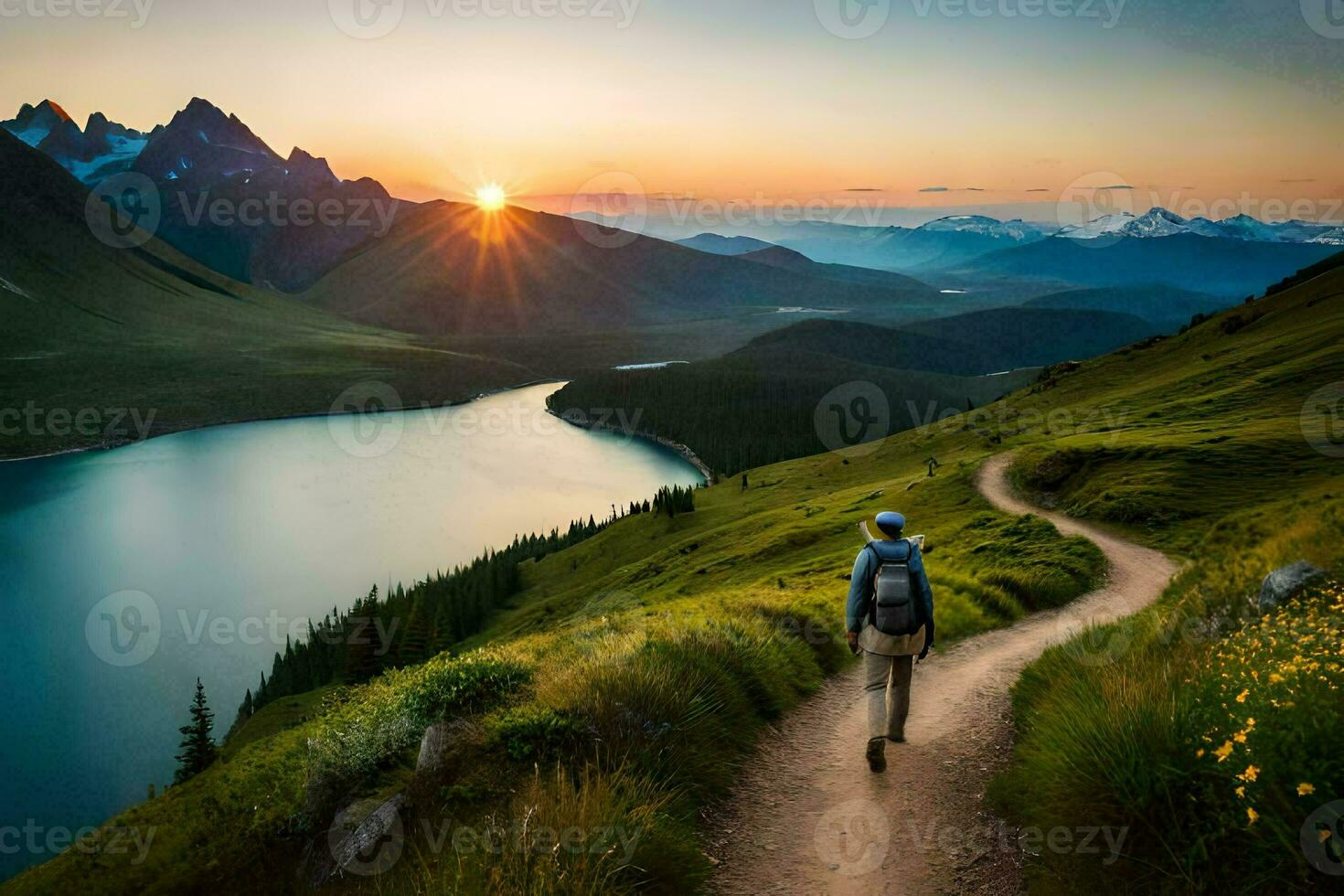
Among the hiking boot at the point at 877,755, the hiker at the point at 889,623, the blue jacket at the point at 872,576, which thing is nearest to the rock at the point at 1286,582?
the blue jacket at the point at 872,576

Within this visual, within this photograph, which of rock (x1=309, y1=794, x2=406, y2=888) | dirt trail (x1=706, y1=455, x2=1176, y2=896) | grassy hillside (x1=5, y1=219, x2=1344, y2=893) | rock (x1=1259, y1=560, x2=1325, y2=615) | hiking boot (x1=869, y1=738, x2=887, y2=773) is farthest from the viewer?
hiking boot (x1=869, y1=738, x2=887, y2=773)

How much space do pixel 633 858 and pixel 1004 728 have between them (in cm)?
668

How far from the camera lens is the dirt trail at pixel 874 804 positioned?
25.1 feet

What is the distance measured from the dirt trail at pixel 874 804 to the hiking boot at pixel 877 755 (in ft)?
0.40

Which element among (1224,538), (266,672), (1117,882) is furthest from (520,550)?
(1117,882)

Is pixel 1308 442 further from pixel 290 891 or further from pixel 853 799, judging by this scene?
pixel 290 891

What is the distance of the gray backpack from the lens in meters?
9.91

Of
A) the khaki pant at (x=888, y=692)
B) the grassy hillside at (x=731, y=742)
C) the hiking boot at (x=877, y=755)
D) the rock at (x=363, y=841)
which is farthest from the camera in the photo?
the khaki pant at (x=888, y=692)

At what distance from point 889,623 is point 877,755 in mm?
1866

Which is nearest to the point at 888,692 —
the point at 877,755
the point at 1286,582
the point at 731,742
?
the point at 877,755

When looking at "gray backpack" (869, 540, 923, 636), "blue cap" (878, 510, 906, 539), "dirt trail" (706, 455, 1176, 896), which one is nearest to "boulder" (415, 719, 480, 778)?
"dirt trail" (706, 455, 1176, 896)

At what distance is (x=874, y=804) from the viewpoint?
354 inches

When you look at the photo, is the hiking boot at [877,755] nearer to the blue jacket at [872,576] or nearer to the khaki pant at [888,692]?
the khaki pant at [888,692]

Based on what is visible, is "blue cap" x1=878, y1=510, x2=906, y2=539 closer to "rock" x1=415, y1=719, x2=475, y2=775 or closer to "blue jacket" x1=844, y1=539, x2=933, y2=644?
"blue jacket" x1=844, y1=539, x2=933, y2=644
